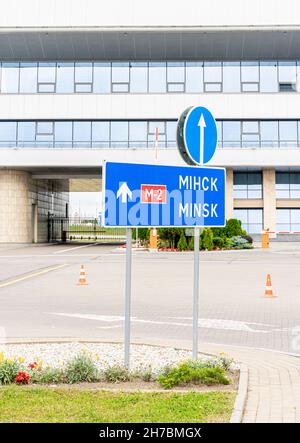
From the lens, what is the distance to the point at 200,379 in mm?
5754

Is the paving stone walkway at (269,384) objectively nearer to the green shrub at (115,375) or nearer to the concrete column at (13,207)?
the green shrub at (115,375)

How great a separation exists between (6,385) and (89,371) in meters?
0.86

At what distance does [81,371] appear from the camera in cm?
596

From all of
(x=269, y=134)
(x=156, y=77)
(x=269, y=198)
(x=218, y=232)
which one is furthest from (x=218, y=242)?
(x=156, y=77)

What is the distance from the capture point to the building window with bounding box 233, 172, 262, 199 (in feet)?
147

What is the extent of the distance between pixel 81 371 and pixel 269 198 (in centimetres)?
4001

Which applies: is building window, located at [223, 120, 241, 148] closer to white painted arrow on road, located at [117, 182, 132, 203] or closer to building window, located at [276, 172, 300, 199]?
building window, located at [276, 172, 300, 199]

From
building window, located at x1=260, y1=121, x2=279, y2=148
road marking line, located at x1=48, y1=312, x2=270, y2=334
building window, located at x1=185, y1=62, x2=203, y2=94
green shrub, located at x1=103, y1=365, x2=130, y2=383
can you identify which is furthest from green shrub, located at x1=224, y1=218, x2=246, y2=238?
green shrub, located at x1=103, y1=365, x2=130, y2=383

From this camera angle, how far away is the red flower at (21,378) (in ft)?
18.9

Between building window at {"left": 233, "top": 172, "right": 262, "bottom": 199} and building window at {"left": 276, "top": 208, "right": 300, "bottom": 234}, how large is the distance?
221 cm

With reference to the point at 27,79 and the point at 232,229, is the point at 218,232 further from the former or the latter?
the point at 27,79
